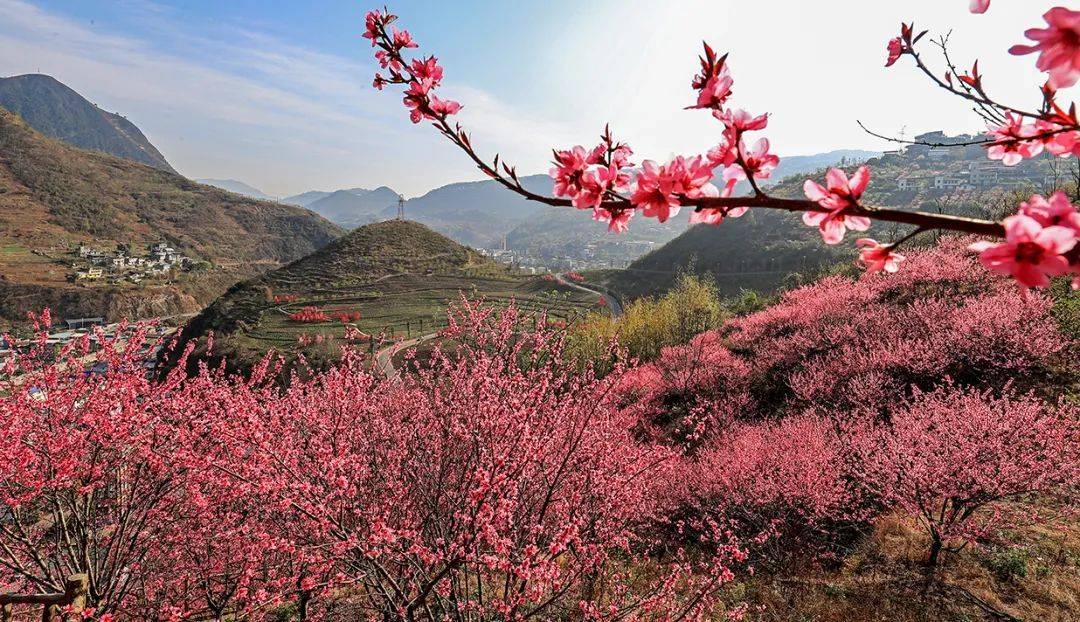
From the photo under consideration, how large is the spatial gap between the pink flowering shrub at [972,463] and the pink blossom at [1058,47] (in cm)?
757

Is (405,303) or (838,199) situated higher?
(838,199)

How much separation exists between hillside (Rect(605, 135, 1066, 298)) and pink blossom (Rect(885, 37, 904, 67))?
1503 inches

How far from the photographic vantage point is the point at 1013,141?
1.58m

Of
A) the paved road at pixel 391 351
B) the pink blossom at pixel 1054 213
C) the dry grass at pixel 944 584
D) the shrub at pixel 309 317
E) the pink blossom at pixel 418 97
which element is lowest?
the paved road at pixel 391 351

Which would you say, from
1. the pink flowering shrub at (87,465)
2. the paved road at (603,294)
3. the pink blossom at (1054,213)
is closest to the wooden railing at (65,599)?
the pink flowering shrub at (87,465)

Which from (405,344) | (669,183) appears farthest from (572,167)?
(405,344)

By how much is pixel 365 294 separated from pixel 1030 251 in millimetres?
69392

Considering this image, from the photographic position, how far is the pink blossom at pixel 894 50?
7.67 feet

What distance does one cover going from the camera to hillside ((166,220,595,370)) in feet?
153

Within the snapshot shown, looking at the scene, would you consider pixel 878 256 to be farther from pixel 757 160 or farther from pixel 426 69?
pixel 426 69

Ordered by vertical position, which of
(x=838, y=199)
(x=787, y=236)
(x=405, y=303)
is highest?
(x=787, y=236)

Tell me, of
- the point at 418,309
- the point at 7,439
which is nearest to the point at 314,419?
the point at 7,439

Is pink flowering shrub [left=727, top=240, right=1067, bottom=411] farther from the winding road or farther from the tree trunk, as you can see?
the winding road

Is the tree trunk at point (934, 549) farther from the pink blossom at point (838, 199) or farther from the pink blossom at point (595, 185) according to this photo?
the pink blossom at point (595, 185)
